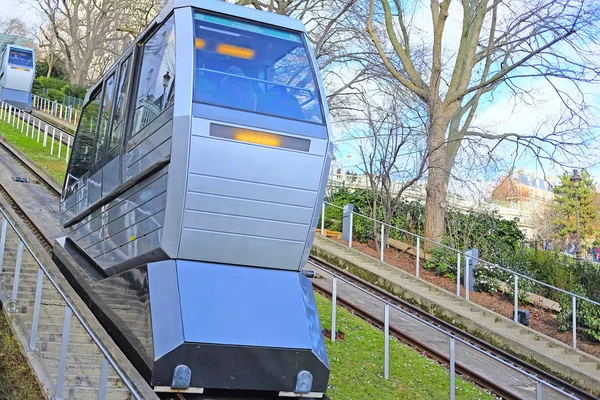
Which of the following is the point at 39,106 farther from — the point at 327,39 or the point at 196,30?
the point at 196,30

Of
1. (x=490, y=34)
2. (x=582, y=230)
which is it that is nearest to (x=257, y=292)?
Answer: (x=490, y=34)

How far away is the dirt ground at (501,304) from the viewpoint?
14285 mm

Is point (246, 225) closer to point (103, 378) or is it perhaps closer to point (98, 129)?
point (103, 378)

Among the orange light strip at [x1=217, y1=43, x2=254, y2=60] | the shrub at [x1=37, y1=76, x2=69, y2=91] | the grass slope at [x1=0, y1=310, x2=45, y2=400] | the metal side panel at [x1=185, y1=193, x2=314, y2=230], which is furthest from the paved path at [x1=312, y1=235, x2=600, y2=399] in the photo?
the shrub at [x1=37, y1=76, x2=69, y2=91]

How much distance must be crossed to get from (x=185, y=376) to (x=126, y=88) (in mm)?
3445

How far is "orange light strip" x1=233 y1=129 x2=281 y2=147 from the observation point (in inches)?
226

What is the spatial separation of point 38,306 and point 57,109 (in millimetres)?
36000

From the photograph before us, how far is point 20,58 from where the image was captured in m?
36.8

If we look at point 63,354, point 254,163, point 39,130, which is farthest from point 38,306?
point 39,130

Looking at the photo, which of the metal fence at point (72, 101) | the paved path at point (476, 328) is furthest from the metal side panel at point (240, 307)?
the metal fence at point (72, 101)

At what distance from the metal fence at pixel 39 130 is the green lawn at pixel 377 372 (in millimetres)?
16163

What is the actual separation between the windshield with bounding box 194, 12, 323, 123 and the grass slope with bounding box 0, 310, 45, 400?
2.99 metres

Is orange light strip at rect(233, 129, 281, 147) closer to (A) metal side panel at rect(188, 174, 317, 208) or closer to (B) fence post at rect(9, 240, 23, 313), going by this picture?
(A) metal side panel at rect(188, 174, 317, 208)

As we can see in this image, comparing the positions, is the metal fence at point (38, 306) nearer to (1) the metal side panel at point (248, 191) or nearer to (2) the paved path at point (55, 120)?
(1) the metal side panel at point (248, 191)
